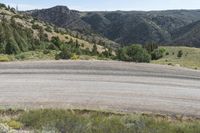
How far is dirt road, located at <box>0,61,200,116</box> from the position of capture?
16.9 meters

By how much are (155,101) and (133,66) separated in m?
8.13

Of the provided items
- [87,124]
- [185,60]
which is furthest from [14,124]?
[185,60]

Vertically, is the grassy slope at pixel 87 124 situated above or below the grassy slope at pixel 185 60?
above

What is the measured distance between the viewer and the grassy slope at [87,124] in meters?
12.5

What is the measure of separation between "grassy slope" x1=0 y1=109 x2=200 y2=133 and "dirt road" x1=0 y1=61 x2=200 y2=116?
2324 mm

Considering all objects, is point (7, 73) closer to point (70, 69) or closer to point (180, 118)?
point (70, 69)

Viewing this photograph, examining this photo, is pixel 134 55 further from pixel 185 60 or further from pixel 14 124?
pixel 14 124

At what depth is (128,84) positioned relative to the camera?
20781 millimetres

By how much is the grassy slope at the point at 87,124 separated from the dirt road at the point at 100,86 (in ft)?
7.62

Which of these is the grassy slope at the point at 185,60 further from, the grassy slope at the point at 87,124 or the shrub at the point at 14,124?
the shrub at the point at 14,124

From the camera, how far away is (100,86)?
20062 mm

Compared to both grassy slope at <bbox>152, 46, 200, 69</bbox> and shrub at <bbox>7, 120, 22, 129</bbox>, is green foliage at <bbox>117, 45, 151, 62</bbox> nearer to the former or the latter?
grassy slope at <bbox>152, 46, 200, 69</bbox>

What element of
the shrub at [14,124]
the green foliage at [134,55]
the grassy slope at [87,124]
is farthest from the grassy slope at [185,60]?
the shrub at [14,124]

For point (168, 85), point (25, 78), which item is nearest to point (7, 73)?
point (25, 78)
